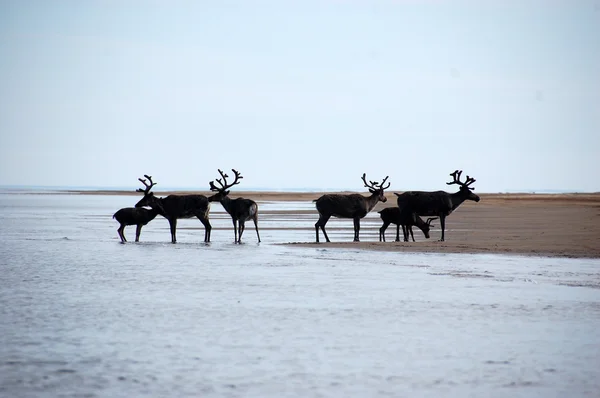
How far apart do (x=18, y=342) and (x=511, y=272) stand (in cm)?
1022

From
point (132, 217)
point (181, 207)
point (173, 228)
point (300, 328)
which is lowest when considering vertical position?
point (300, 328)

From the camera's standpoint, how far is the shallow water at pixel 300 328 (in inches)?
302

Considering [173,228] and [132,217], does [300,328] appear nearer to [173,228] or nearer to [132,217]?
[173,228]

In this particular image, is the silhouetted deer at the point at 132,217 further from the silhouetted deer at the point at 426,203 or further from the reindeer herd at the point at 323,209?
the silhouetted deer at the point at 426,203

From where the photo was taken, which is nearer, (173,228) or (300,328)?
(300,328)

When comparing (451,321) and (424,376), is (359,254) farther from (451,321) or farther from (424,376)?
(424,376)

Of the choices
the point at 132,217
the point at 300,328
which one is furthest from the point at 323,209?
the point at 300,328

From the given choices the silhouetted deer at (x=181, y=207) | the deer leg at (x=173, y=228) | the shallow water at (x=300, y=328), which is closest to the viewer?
the shallow water at (x=300, y=328)

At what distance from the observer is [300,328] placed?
1029cm

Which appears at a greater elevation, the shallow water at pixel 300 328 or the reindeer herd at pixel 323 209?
the reindeer herd at pixel 323 209

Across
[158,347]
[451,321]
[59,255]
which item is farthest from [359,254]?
[158,347]

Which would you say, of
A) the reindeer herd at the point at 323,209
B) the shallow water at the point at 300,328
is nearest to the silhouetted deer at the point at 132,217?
the reindeer herd at the point at 323,209

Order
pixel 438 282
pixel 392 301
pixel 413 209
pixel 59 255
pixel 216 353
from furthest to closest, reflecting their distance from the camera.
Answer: pixel 413 209, pixel 59 255, pixel 438 282, pixel 392 301, pixel 216 353

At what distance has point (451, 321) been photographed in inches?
425
